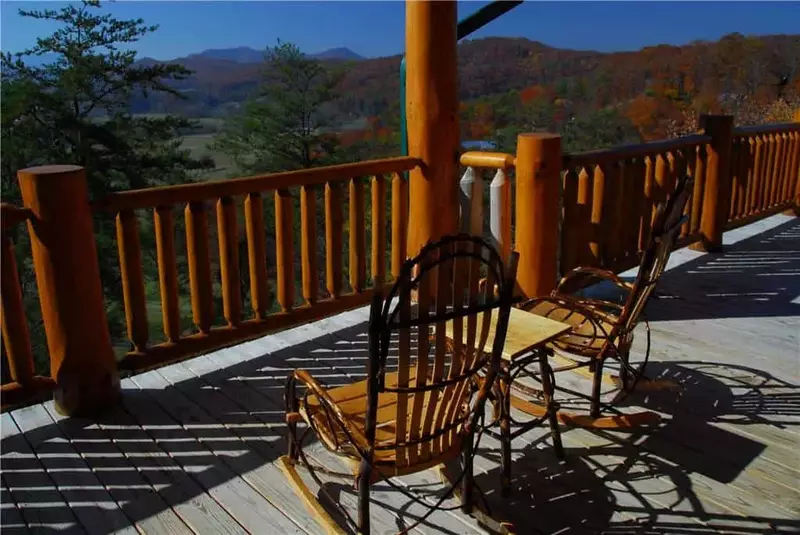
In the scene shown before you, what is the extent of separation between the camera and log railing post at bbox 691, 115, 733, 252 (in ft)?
16.9

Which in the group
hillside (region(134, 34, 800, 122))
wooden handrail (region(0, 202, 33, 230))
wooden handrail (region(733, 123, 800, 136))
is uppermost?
hillside (region(134, 34, 800, 122))

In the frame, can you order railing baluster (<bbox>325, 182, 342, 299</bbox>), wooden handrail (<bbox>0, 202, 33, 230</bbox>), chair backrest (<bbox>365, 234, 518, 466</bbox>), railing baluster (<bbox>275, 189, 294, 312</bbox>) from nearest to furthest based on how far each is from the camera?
chair backrest (<bbox>365, 234, 518, 466</bbox>) < wooden handrail (<bbox>0, 202, 33, 230</bbox>) < railing baluster (<bbox>275, 189, 294, 312</bbox>) < railing baluster (<bbox>325, 182, 342, 299</bbox>)

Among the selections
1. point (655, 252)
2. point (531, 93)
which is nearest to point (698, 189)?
point (655, 252)

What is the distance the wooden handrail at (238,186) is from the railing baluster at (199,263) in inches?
3.1

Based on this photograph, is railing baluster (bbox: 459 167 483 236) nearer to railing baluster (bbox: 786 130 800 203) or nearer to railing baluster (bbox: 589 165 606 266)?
railing baluster (bbox: 589 165 606 266)

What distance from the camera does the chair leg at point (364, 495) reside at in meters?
1.77

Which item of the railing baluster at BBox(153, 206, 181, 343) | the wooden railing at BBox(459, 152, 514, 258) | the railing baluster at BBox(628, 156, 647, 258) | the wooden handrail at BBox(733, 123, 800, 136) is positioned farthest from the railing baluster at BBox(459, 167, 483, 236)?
the wooden handrail at BBox(733, 123, 800, 136)

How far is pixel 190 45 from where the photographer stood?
9.23 metres

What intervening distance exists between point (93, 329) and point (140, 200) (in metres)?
0.61

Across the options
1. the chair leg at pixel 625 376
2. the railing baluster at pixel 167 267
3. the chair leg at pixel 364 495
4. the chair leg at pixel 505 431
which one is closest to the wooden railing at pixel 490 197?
the chair leg at pixel 625 376

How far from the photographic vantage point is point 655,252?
99.6 inches

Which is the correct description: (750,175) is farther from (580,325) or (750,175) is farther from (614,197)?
(580,325)

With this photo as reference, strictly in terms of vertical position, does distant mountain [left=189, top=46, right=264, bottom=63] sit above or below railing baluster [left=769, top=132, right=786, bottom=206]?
above

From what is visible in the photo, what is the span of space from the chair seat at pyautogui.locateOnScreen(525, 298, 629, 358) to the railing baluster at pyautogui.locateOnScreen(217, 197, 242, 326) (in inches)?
60.3
